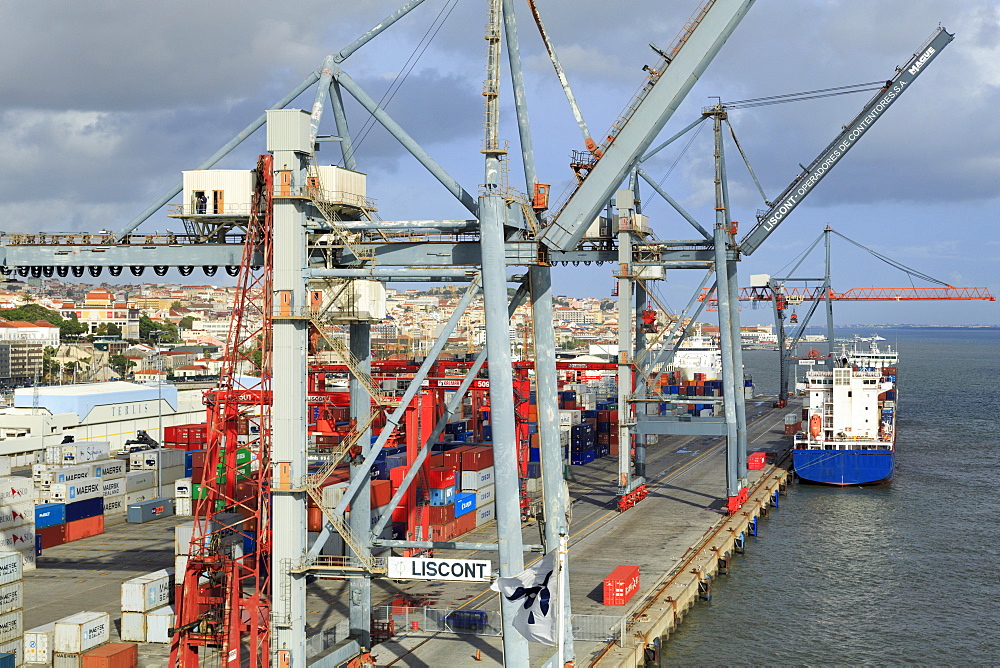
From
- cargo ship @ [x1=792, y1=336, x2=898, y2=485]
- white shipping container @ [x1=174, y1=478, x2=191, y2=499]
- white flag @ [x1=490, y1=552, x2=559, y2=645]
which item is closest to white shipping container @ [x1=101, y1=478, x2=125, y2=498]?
white shipping container @ [x1=174, y1=478, x2=191, y2=499]

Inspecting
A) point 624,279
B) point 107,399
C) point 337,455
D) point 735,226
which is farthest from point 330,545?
point 107,399

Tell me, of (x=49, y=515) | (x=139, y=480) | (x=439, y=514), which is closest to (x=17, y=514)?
(x=49, y=515)

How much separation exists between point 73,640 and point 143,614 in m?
2.70

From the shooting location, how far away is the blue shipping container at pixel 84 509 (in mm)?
50812

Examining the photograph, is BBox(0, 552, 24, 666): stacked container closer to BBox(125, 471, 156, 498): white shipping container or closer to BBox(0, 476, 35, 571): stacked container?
BBox(0, 476, 35, 571): stacked container

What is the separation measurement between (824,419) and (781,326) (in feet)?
183

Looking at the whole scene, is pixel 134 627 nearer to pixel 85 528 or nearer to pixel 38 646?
pixel 38 646

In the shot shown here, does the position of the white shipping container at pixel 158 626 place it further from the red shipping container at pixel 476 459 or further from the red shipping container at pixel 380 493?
the red shipping container at pixel 476 459

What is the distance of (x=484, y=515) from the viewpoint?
167 ft

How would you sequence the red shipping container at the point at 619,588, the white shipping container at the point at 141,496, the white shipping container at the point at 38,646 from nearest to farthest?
the white shipping container at the point at 38,646, the red shipping container at the point at 619,588, the white shipping container at the point at 141,496

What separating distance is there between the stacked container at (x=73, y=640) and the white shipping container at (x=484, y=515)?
21858 mm

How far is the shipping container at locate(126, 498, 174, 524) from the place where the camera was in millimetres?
54906

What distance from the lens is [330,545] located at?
38.7 metres

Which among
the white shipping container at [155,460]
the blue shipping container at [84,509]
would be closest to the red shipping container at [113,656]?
the blue shipping container at [84,509]
